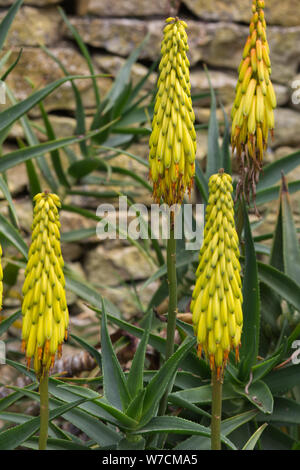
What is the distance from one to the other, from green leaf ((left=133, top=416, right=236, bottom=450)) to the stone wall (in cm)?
153

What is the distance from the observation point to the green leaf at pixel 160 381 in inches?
35.0

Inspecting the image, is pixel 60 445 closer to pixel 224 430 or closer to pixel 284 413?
pixel 224 430

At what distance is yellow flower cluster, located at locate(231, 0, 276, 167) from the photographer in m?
0.92

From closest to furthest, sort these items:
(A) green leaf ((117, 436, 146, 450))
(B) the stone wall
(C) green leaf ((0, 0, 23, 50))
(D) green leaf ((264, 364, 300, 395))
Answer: (A) green leaf ((117, 436, 146, 450)) → (D) green leaf ((264, 364, 300, 395)) → (C) green leaf ((0, 0, 23, 50)) → (B) the stone wall

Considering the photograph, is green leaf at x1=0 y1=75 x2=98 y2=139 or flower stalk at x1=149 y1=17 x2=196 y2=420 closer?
flower stalk at x1=149 y1=17 x2=196 y2=420

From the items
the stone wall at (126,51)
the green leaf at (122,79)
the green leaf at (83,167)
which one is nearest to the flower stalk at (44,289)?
the green leaf at (83,167)

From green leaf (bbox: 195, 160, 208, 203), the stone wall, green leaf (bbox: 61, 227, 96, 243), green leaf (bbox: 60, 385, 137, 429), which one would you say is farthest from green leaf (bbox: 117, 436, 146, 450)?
the stone wall

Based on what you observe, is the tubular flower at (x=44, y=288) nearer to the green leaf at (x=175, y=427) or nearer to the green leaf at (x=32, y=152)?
the green leaf at (x=175, y=427)

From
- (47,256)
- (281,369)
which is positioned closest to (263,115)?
(47,256)

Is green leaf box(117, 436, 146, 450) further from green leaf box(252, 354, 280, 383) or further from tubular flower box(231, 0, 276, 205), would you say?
tubular flower box(231, 0, 276, 205)

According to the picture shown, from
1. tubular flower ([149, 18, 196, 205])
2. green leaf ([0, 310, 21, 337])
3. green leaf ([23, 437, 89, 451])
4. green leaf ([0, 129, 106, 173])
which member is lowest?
green leaf ([23, 437, 89, 451])

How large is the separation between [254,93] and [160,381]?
44 centimetres

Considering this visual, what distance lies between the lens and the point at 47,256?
762 mm
